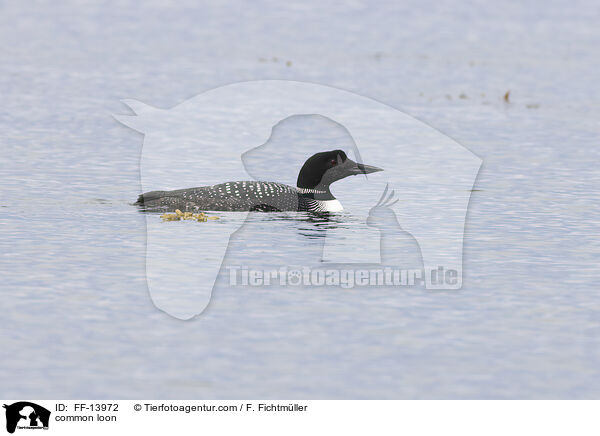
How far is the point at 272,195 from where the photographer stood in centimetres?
1314

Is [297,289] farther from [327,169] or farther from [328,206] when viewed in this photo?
[327,169]

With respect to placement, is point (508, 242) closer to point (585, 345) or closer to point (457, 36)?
point (585, 345)

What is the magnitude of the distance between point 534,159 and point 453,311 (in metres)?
10.0

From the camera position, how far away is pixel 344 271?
10.2 metres

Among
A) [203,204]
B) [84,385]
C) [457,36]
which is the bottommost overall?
[84,385]

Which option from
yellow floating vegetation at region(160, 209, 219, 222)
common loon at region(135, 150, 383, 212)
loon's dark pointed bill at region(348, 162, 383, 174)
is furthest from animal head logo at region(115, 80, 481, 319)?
loon's dark pointed bill at region(348, 162, 383, 174)

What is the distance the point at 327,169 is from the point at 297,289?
4197 millimetres

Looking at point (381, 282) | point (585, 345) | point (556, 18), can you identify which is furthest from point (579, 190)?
point (556, 18)

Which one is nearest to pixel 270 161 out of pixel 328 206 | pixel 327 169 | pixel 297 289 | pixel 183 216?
pixel 327 169
